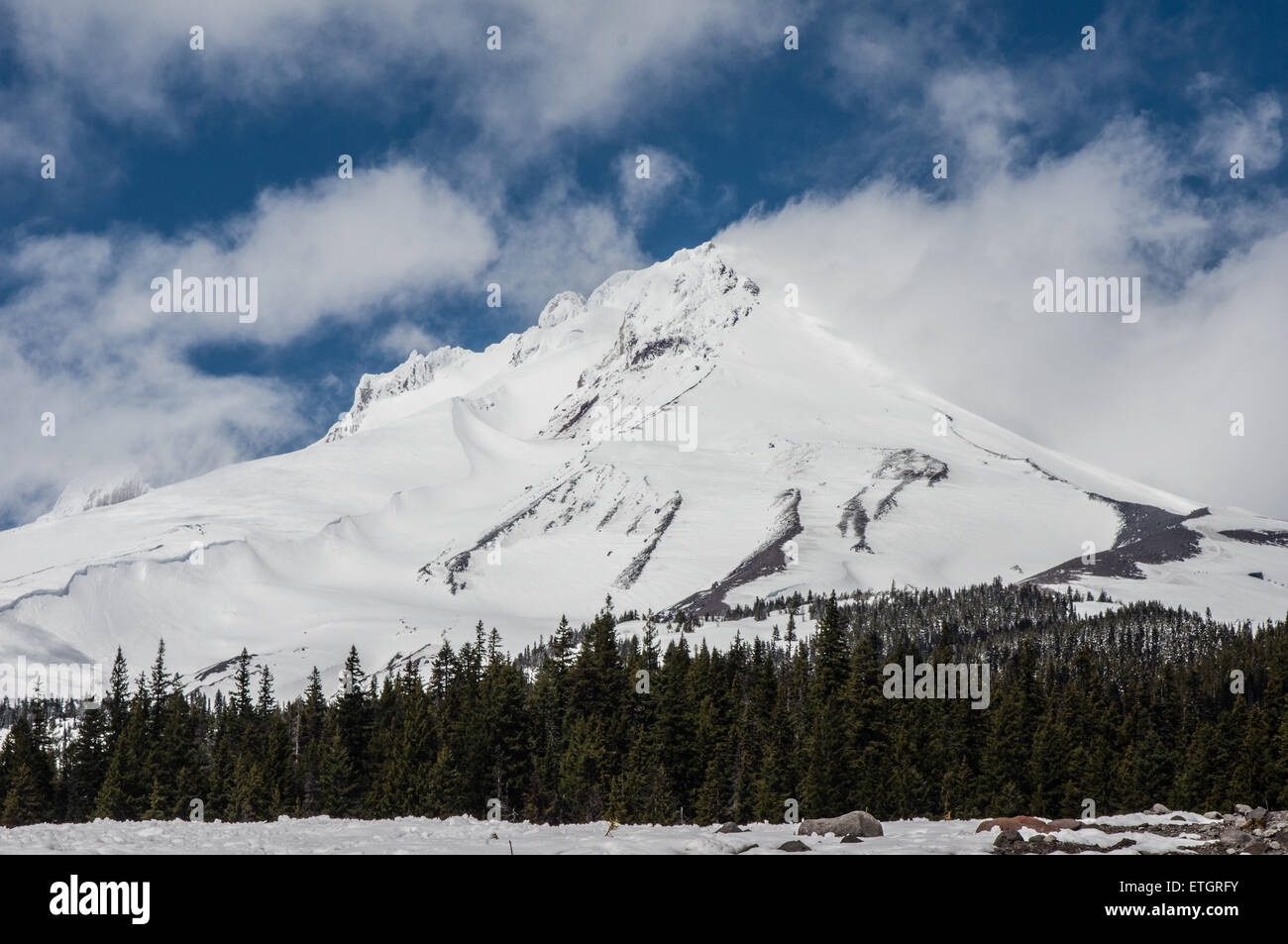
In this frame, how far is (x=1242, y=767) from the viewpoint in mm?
81188

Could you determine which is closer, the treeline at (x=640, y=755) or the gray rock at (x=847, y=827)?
the gray rock at (x=847, y=827)

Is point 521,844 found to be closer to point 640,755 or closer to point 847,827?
point 847,827

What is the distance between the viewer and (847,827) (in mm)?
29078

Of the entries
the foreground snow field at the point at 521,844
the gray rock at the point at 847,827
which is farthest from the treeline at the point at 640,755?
the foreground snow field at the point at 521,844

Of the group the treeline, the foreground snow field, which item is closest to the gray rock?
the foreground snow field

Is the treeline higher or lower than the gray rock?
lower

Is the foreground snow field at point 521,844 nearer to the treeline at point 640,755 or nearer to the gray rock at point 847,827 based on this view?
the gray rock at point 847,827

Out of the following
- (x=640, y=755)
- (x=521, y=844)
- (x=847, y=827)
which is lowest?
(x=640, y=755)

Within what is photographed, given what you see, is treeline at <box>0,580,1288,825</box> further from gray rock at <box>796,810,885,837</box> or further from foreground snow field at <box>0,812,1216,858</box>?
foreground snow field at <box>0,812,1216,858</box>

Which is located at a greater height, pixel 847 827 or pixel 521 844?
pixel 521 844

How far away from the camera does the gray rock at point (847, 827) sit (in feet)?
95.3

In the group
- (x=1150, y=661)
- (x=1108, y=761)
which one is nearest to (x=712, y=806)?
(x=1108, y=761)

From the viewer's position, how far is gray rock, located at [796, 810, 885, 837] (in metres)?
29.0

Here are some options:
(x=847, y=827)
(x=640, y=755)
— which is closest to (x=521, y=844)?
(x=847, y=827)
